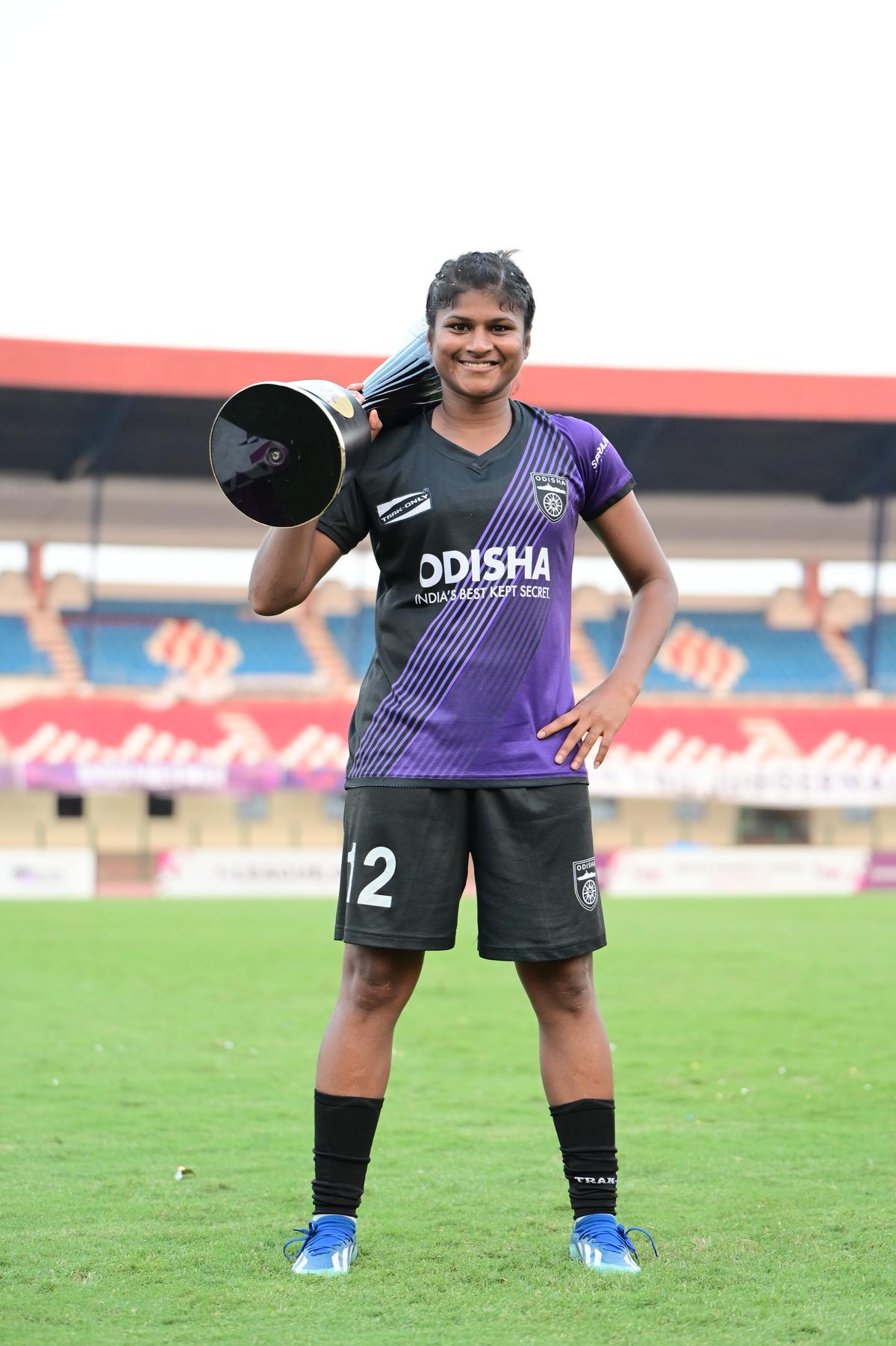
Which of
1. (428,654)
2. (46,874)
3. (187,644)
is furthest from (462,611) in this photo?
(187,644)

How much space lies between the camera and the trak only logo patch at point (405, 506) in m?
2.83

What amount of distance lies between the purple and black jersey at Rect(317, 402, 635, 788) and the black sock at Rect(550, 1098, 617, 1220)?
25.1 inches

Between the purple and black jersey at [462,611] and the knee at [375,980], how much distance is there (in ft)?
1.10

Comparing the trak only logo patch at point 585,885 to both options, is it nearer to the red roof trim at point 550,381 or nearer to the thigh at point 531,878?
the thigh at point 531,878

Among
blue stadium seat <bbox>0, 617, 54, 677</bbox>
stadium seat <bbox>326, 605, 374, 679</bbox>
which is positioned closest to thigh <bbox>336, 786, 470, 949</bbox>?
stadium seat <bbox>326, 605, 374, 679</bbox>

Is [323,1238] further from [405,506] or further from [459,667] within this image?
[405,506]

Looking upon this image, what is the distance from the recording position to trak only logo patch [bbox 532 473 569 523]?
287cm

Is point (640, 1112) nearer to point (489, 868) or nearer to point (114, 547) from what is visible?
point (489, 868)

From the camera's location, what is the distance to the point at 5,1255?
2.73 metres

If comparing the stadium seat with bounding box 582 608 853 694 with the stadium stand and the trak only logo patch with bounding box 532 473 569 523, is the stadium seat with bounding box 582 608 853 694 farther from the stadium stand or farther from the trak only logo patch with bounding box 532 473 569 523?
the trak only logo patch with bounding box 532 473 569 523

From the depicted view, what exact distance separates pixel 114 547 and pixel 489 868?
91.8 feet

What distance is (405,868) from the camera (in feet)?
9.09

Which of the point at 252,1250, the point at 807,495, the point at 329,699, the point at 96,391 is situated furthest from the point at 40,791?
the point at 252,1250

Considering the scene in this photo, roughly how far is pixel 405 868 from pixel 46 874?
1665 centimetres
